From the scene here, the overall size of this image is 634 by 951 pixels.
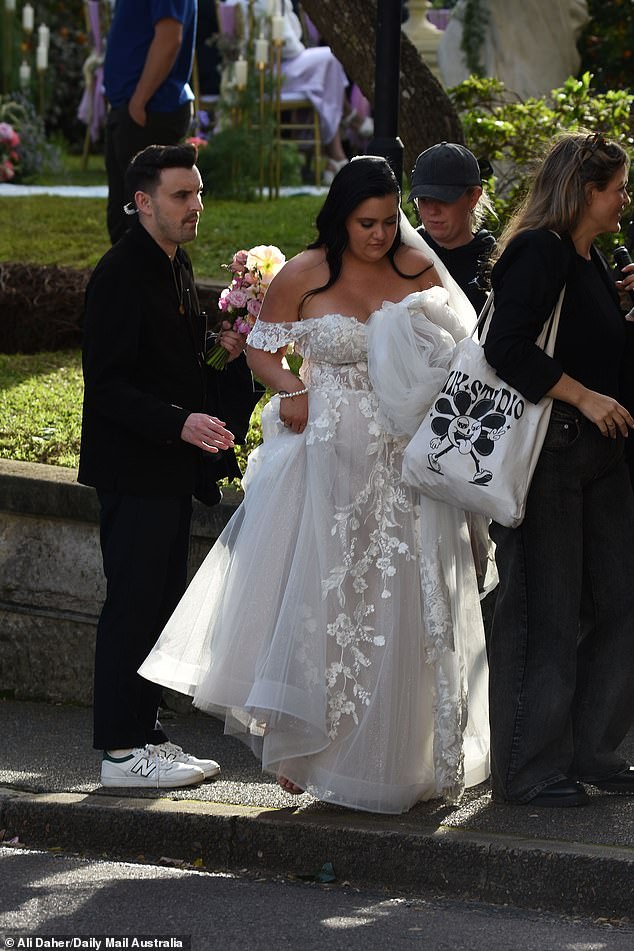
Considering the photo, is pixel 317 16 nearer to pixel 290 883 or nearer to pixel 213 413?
pixel 213 413

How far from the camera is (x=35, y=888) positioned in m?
4.50

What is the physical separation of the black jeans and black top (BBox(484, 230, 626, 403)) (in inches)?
5.9

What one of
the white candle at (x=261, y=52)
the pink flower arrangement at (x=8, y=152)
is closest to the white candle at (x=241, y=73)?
the white candle at (x=261, y=52)

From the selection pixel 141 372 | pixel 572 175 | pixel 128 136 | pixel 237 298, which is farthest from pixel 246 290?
pixel 128 136

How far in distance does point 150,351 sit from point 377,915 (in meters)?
1.84

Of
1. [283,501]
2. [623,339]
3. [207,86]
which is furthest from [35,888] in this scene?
[207,86]

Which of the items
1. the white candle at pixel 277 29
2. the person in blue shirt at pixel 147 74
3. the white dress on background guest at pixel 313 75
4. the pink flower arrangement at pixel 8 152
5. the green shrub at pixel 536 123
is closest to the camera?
the person in blue shirt at pixel 147 74

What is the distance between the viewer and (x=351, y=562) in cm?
480

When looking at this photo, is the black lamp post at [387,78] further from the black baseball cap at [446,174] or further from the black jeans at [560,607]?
the black jeans at [560,607]

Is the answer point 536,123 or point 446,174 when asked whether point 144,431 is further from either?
point 536,123

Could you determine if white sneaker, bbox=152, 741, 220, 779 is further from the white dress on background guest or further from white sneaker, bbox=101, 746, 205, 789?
the white dress on background guest

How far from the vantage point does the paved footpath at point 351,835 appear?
4.43m

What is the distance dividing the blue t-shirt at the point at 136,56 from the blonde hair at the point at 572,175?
3.80m

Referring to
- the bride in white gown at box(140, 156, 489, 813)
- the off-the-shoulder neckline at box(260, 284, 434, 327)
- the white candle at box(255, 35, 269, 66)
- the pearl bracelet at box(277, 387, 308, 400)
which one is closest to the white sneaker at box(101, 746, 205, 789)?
the bride in white gown at box(140, 156, 489, 813)
